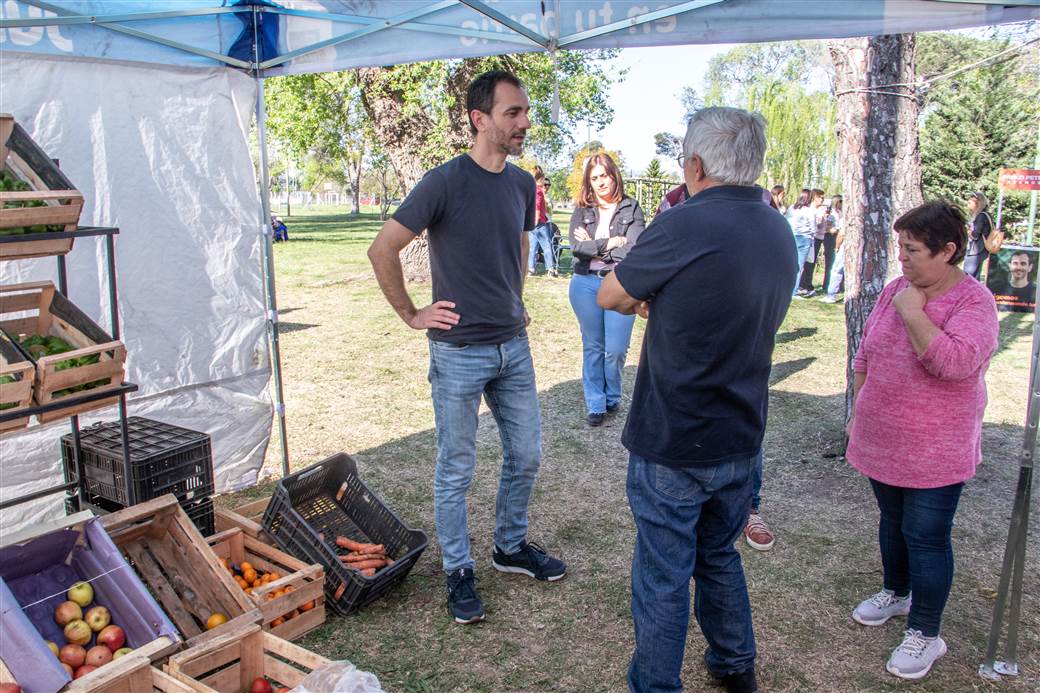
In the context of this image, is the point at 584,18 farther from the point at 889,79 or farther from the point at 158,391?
the point at 158,391

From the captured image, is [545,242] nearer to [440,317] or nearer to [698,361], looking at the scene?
[440,317]

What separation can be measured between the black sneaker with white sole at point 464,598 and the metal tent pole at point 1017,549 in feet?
6.43

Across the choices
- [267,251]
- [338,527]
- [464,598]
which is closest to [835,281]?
[267,251]

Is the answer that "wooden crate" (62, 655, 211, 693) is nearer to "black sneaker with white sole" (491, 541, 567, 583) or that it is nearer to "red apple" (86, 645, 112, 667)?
"red apple" (86, 645, 112, 667)

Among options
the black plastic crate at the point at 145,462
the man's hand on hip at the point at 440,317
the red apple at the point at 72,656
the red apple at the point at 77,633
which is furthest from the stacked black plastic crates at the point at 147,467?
the man's hand on hip at the point at 440,317

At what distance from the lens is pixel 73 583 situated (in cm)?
286

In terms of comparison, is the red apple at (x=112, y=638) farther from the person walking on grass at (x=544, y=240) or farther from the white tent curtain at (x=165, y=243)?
the person walking on grass at (x=544, y=240)

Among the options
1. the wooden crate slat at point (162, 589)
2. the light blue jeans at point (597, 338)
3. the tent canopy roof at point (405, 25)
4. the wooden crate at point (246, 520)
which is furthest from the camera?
the light blue jeans at point (597, 338)

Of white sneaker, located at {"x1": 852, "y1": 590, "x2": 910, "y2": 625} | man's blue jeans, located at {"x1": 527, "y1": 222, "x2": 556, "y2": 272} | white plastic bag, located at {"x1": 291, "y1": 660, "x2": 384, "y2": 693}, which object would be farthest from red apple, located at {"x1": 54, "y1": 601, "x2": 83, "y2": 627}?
man's blue jeans, located at {"x1": 527, "y1": 222, "x2": 556, "y2": 272}

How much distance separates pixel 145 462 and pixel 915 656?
3.19 meters

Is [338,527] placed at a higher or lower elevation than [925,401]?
lower

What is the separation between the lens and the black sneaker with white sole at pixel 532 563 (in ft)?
12.2

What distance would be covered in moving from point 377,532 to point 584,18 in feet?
8.81

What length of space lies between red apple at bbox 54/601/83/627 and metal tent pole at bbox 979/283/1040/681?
3.27m
